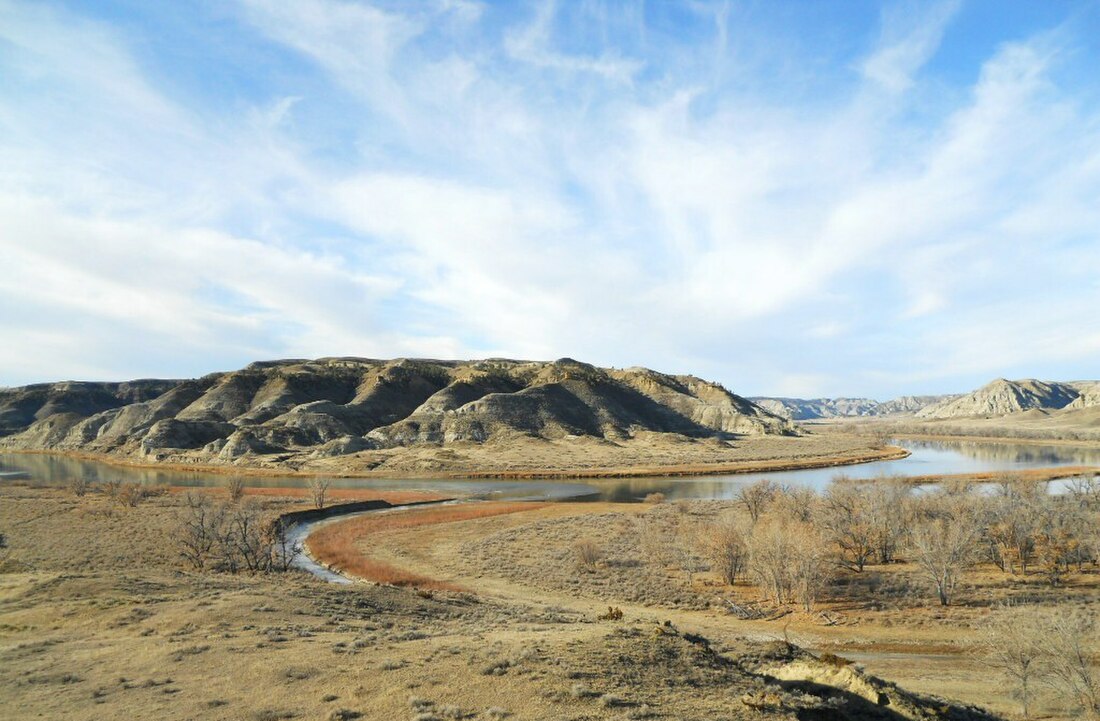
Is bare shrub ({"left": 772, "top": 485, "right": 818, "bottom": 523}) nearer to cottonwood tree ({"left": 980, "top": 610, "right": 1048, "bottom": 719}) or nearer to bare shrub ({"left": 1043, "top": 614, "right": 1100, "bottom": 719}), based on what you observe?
cottonwood tree ({"left": 980, "top": 610, "right": 1048, "bottom": 719})

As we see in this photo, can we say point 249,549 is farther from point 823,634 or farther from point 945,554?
point 945,554

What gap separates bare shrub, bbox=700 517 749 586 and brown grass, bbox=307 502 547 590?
1232cm

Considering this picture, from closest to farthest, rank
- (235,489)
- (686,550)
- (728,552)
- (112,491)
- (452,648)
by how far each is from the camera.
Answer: (452,648) < (728,552) < (686,550) < (235,489) < (112,491)

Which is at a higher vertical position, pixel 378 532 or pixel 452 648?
pixel 452 648

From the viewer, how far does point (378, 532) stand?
4191cm

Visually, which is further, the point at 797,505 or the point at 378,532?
Answer: the point at 378,532

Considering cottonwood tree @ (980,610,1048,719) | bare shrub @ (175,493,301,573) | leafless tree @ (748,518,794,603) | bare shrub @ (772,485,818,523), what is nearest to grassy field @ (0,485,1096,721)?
cottonwood tree @ (980,610,1048,719)

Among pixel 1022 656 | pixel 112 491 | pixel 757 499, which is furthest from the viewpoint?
pixel 112 491

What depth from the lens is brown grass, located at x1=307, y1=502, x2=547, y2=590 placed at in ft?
97.1

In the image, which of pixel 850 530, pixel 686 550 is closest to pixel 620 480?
pixel 850 530

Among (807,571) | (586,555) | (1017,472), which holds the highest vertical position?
(1017,472)

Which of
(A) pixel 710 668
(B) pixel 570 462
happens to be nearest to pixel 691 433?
(B) pixel 570 462

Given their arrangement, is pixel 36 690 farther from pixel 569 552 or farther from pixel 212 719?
pixel 569 552

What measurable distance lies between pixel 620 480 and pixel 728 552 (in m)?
47.1
